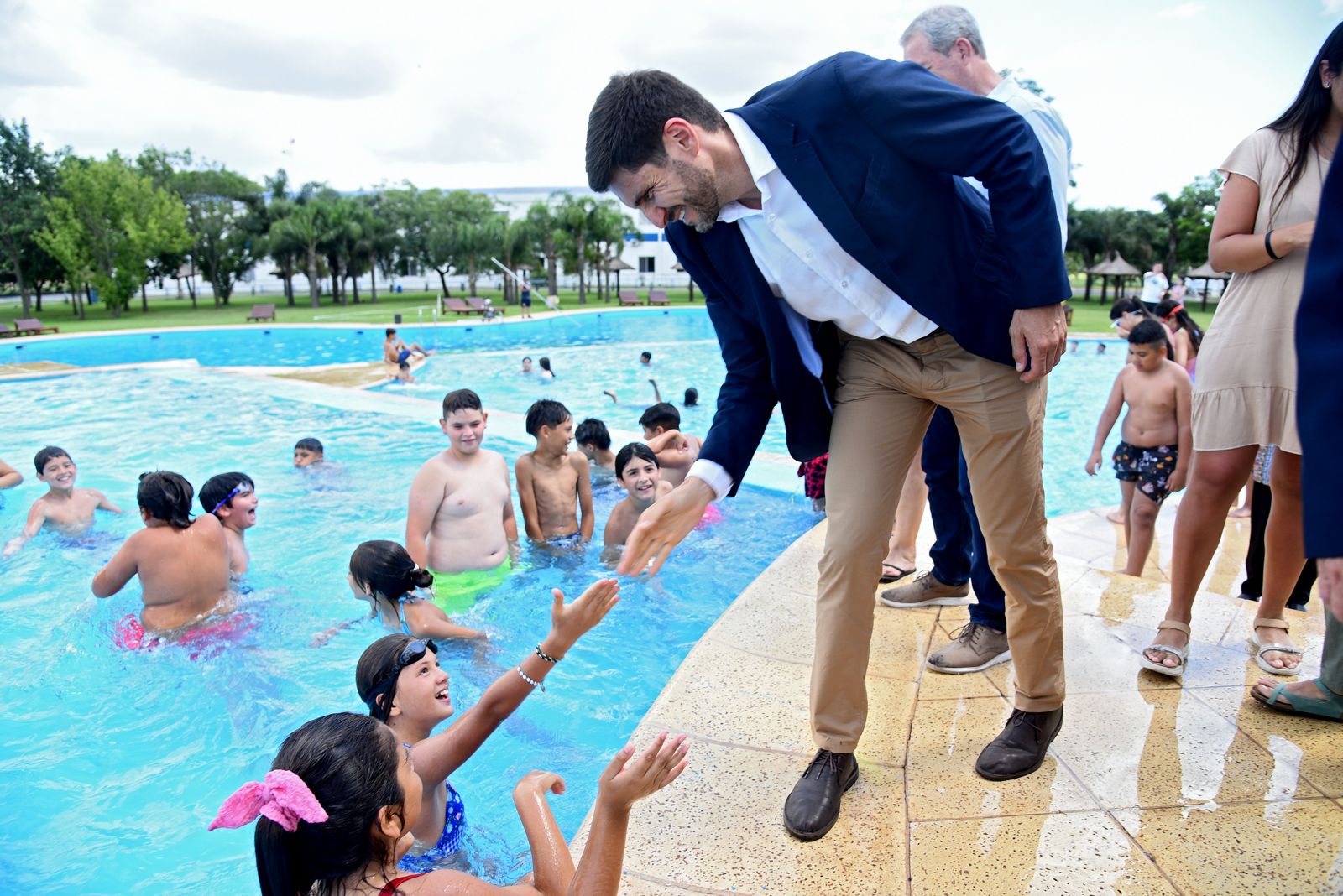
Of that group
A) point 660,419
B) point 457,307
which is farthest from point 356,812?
point 457,307

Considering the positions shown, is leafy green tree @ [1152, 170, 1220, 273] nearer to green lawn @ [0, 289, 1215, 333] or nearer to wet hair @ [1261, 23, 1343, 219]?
green lawn @ [0, 289, 1215, 333]

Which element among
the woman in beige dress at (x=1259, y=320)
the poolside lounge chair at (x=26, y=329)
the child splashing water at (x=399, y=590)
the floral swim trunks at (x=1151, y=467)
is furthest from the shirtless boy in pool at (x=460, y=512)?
the poolside lounge chair at (x=26, y=329)

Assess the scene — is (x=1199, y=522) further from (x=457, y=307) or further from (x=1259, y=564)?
(x=457, y=307)

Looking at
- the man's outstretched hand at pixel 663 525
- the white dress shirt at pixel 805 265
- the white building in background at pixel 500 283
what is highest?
the white building in background at pixel 500 283

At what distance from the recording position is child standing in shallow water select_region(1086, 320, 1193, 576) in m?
5.57

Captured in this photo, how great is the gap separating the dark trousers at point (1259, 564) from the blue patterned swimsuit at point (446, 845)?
4421 mm

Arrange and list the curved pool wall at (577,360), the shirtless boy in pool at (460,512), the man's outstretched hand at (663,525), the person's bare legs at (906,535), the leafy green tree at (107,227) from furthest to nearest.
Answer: the leafy green tree at (107,227)
the curved pool wall at (577,360)
the shirtless boy in pool at (460,512)
the person's bare legs at (906,535)
the man's outstretched hand at (663,525)

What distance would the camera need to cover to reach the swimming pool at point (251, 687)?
12.3ft

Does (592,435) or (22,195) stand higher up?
(22,195)

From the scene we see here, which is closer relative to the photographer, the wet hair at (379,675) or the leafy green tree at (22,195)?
the wet hair at (379,675)

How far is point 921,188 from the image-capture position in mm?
2127

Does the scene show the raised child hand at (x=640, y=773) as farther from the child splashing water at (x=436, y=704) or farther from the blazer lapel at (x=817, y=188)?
the blazer lapel at (x=817, y=188)

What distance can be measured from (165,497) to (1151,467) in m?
6.13

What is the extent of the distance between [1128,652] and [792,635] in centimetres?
132
